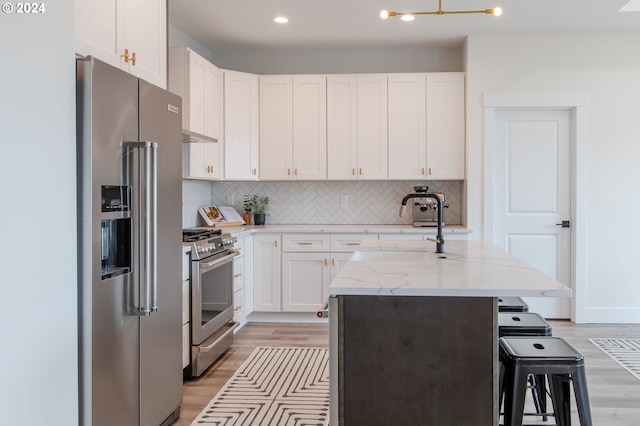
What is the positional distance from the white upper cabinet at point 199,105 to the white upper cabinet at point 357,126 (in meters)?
1.08

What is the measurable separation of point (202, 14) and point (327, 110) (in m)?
1.46

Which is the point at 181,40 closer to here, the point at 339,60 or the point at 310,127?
the point at 310,127

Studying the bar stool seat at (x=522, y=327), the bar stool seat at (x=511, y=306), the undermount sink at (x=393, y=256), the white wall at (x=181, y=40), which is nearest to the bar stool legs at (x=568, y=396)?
the bar stool seat at (x=522, y=327)

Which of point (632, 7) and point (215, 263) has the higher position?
point (632, 7)

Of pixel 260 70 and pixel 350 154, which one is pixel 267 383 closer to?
pixel 350 154

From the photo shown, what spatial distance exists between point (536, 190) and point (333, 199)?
1992 mm

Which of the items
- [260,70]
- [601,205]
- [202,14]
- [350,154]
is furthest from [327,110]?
[601,205]

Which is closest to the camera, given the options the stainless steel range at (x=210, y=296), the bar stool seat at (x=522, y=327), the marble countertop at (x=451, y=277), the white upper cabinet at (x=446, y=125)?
the marble countertop at (x=451, y=277)

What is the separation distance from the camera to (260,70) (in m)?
5.50

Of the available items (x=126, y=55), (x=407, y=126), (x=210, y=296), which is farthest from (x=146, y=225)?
(x=407, y=126)

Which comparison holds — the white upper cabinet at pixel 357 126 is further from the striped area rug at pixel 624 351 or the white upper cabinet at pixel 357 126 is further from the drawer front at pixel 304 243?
the striped area rug at pixel 624 351

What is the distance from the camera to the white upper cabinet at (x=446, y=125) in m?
5.06

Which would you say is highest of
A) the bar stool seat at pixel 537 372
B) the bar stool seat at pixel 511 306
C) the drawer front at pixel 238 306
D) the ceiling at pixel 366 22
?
the ceiling at pixel 366 22

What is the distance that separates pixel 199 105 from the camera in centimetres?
448
